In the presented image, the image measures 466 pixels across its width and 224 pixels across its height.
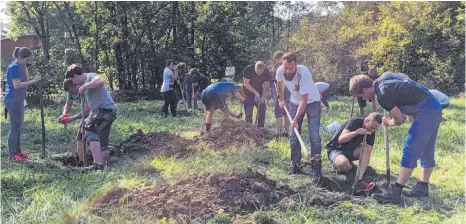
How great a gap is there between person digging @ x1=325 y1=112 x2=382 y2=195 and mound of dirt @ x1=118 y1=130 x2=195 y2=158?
225 cm

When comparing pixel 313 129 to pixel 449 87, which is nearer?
pixel 313 129

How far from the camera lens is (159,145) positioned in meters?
6.59

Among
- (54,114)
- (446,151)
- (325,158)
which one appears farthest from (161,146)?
(54,114)

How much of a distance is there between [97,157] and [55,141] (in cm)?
280

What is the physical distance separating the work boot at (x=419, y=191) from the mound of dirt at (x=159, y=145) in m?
3.05

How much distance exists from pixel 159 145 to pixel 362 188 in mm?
3387

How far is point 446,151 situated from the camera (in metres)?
6.37

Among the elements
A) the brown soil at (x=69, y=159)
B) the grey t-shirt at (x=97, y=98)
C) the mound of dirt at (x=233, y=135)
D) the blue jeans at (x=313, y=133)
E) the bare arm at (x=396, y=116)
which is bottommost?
the brown soil at (x=69, y=159)

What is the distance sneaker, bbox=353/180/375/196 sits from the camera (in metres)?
4.25

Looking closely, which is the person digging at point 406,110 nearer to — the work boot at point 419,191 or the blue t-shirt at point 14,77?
the work boot at point 419,191

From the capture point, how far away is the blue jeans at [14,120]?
18.7ft

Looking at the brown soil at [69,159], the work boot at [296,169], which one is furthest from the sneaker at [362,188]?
the brown soil at [69,159]

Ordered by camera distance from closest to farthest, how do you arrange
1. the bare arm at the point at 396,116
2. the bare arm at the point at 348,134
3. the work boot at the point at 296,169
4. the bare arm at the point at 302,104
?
the bare arm at the point at 396,116, the bare arm at the point at 348,134, the bare arm at the point at 302,104, the work boot at the point at 296,169

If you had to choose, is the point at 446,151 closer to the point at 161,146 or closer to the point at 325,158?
the point at 325,158
